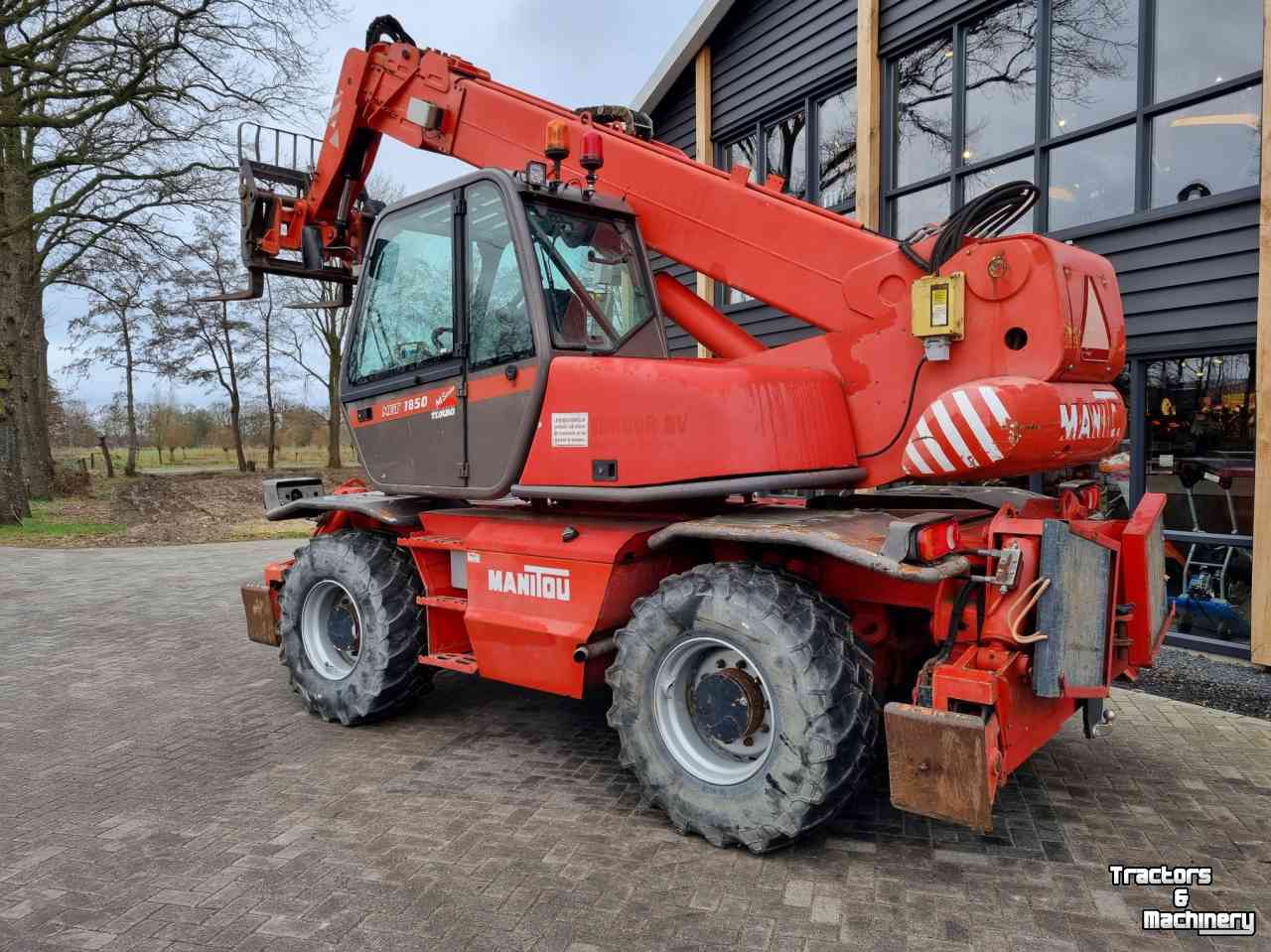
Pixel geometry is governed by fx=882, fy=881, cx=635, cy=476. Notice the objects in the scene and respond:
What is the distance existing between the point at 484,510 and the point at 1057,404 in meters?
2.99

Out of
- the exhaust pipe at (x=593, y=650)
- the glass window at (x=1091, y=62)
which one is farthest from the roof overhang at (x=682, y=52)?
the exhaust pipe at (x=593, y=650)

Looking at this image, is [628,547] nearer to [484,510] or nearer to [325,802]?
[484,510]

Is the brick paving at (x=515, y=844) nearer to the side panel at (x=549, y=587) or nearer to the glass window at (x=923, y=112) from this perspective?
the side panel at (x=549, y=587)

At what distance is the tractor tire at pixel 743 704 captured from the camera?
3359 millimetres

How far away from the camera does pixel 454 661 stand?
4820mm

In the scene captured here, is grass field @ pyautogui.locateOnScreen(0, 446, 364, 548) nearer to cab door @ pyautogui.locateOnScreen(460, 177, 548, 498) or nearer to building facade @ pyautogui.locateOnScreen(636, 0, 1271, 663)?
cab door @ pyautogui.locateOnScreen(460, 177, 548, 498)

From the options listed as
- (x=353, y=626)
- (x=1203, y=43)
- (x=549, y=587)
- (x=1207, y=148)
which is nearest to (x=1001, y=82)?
(x=1203, y=43)

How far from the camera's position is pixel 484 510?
5.00 m

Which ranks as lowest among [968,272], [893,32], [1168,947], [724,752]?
[1168,947]

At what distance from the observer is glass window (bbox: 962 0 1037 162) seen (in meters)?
7.64

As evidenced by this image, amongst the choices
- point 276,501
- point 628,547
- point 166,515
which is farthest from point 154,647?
point 166,515

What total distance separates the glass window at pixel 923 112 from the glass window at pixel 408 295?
5586 millimetres

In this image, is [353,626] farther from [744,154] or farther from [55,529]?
[55,529]

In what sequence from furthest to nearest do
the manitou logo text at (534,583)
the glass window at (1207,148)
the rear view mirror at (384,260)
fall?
the glass window at (1207,148)
the rear view mirror at (384,260)
the manitou logo text at (534,583)
